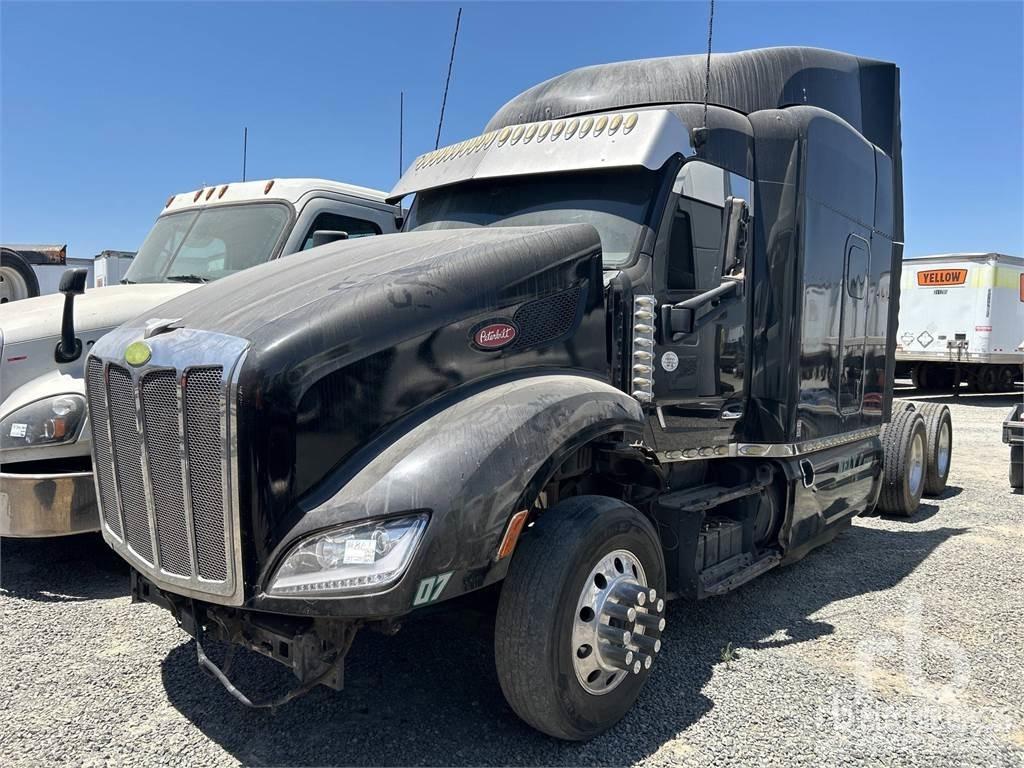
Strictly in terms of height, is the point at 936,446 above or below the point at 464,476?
below

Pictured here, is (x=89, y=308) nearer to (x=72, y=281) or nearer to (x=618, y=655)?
(x=72, y=281)

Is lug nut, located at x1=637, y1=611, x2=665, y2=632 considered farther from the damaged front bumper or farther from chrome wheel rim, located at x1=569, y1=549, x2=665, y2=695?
the damaged front bumper

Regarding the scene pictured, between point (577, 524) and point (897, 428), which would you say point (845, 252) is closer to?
point (897, 428)

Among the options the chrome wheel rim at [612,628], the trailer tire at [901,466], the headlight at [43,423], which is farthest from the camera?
the trailer tire at [901,466]

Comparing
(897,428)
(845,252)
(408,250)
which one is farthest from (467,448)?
(897,428)

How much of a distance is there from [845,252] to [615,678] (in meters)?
3.75

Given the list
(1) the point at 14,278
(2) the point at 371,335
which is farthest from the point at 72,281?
(1) the point at 14,278

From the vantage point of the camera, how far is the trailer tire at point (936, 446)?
8.52 meters

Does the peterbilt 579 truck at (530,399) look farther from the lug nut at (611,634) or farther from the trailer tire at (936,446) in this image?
the trailer tire at (936,446)

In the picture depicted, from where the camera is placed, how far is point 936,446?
854 centimetres

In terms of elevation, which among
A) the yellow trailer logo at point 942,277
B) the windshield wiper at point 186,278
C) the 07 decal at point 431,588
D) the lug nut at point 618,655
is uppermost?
the yellow trailer logo at point 942,277

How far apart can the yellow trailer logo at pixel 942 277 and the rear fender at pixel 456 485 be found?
19401 millimetres

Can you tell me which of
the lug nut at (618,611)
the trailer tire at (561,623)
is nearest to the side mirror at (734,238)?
the trailer tire at (561,623)

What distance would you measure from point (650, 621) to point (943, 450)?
22.4 feet
